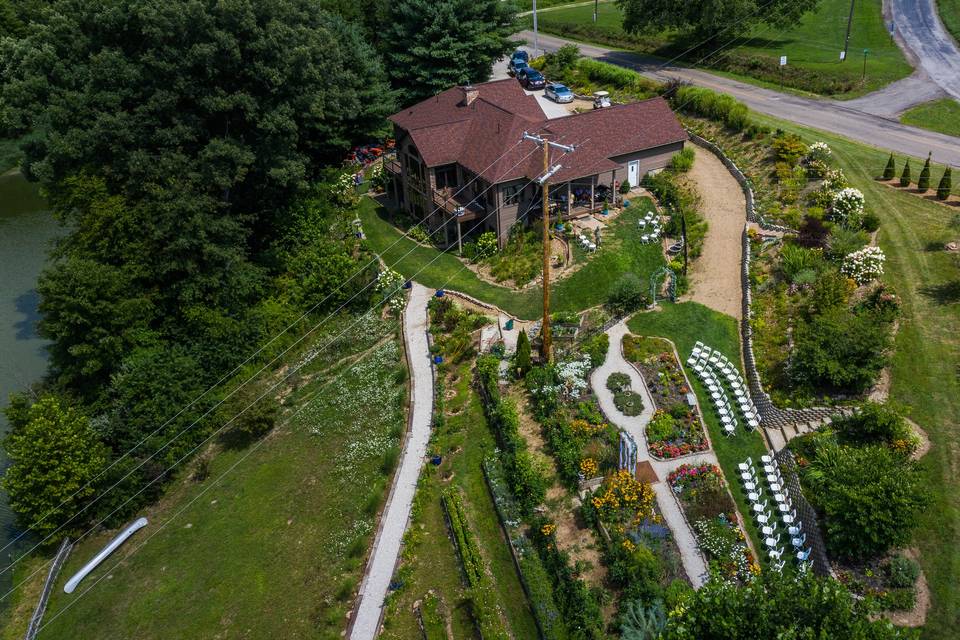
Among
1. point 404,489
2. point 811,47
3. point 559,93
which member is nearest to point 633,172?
point 559,93

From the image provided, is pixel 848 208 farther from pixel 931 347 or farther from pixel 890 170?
pixel 931 347

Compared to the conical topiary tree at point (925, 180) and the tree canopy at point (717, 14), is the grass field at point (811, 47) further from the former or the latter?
the conical topiary tree at point (925, 180)

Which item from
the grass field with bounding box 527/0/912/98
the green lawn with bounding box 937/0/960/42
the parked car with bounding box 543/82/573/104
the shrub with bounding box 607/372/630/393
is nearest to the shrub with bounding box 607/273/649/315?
the shrub with bounding box 607/372/630/393

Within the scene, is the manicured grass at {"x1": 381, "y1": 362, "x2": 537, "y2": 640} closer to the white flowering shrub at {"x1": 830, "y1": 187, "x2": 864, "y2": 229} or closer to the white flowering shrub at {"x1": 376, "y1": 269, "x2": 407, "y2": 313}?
the white flowering shrub at {"x1": 376, "y1": 269, "x2": 407, "y2": 313}

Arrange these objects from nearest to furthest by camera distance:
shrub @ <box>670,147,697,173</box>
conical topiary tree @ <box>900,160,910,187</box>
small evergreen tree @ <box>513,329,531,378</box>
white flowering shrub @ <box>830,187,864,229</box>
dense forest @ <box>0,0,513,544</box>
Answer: small evergreen tree @ <box>513,329,531,378</box> → dense forest @ <box>0,0,513,544</box> → white flowering shrub @ <box>830,187,864,229</box> → conical topiary tree @ <box>900,160,910,187</box> → shrub @ <box>670,147,697,173</box>

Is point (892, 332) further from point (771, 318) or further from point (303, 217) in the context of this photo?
point (303, 217)

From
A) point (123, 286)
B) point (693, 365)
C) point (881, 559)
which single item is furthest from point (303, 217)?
point (881, 559)

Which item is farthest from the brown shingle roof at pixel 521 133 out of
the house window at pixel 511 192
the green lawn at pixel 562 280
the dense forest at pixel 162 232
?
the dense forest at pixel 162 232
